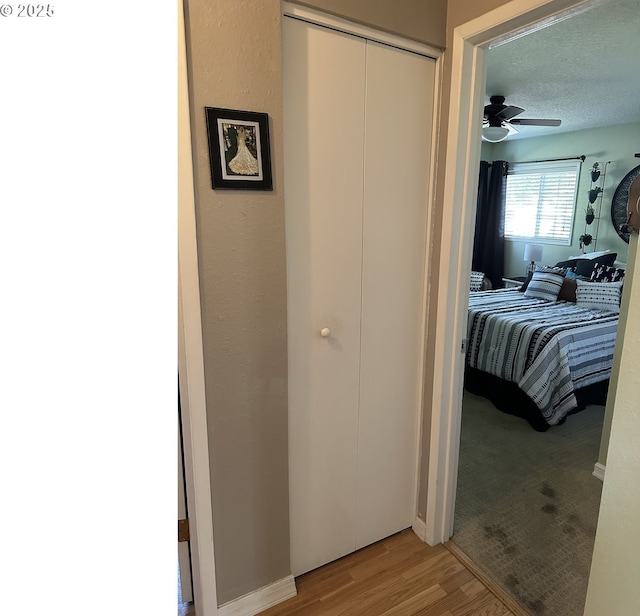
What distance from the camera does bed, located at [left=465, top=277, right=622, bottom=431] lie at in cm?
295

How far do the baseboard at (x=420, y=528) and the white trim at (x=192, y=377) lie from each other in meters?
0.94

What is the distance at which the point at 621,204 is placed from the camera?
4551mm

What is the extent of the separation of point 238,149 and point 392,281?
767 mm

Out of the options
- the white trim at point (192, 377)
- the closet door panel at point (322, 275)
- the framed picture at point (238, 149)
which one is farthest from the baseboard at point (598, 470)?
the framed picture at point (238, 149)

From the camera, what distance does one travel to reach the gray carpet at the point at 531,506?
5.70 feet

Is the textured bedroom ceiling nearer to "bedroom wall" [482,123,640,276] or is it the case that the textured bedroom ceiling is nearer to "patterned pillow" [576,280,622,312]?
→ "bedroom wall" [482,123,640,276]

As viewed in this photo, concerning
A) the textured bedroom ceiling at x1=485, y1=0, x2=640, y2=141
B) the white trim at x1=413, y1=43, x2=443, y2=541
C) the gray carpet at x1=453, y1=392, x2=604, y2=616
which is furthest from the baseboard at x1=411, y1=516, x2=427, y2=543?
the textured bedroom ceiling at x1=485, y1=0, x2=640, y2=141

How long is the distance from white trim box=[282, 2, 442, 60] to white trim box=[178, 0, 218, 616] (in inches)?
14.6

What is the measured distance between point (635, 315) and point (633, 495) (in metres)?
0.35

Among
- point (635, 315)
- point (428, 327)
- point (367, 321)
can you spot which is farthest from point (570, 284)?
point (635, 315)

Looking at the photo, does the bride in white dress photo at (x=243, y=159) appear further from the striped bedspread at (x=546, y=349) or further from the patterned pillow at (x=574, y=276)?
the patterned pillow at (x=574, y=276)

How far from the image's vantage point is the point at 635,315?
0.81 meters
